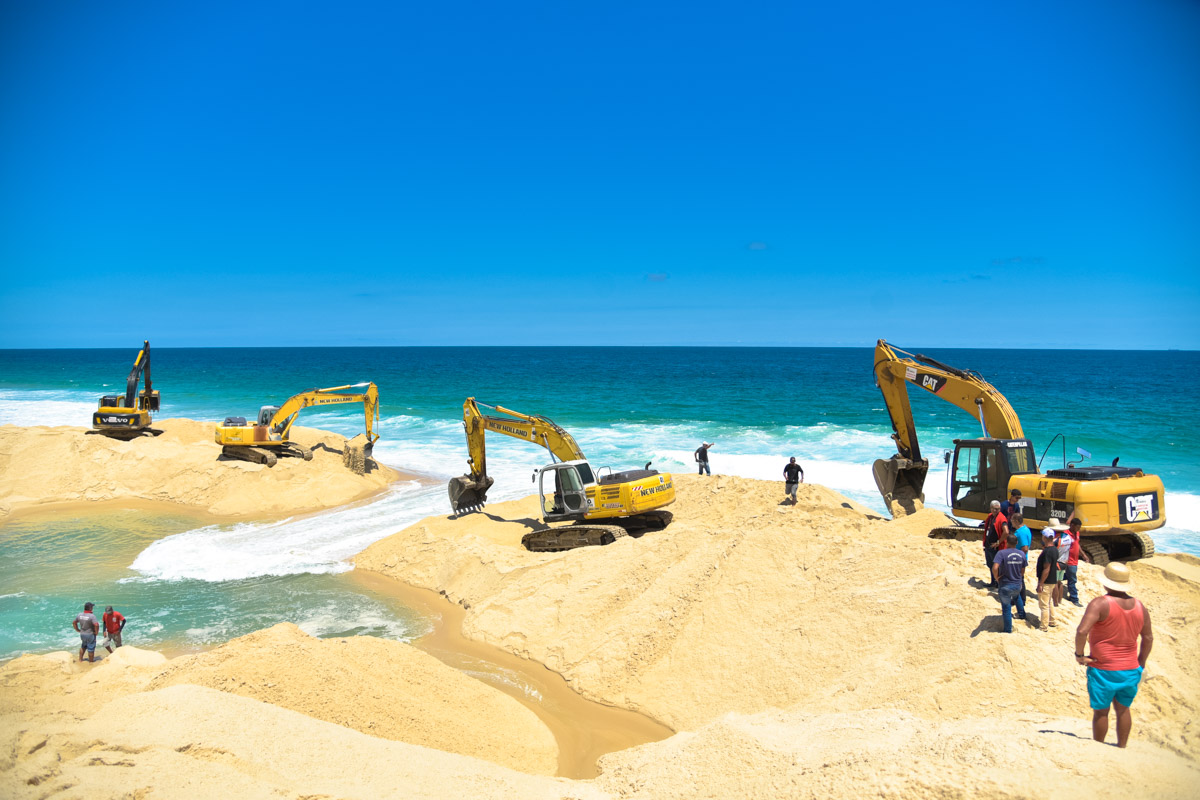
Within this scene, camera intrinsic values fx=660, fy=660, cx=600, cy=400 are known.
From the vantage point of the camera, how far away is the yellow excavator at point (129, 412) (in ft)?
88.0

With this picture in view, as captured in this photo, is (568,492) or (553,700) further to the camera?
(568,492)

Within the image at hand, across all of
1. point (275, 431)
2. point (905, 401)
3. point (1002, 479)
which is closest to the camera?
point (1002, 479)

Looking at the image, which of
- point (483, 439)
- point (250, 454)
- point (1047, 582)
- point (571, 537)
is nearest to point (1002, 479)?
point (1047, 582)

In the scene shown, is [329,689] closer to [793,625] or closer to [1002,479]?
[793,625]

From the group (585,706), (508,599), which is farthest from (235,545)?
(585,706)

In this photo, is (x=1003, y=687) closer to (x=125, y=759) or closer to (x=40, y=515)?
(x=125, y=759)

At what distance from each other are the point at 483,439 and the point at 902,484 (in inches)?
407

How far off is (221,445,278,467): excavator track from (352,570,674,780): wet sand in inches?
528

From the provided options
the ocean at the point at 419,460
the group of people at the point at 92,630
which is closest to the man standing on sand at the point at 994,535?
the ocean at the point at 419,460

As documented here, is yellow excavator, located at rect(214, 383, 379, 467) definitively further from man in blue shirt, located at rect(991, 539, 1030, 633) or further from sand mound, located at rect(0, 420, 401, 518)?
man in blue shirt, located at rect(991, 539, 1030, 633)

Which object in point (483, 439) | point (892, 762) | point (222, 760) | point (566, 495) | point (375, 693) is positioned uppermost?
point (483, 439)

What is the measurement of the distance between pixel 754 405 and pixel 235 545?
3869 centimetres

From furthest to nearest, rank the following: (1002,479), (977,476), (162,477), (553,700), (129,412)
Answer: (129,412) → (162,477) → (977,476) → (1002,479) → (553,700)

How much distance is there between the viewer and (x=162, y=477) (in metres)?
22.2
